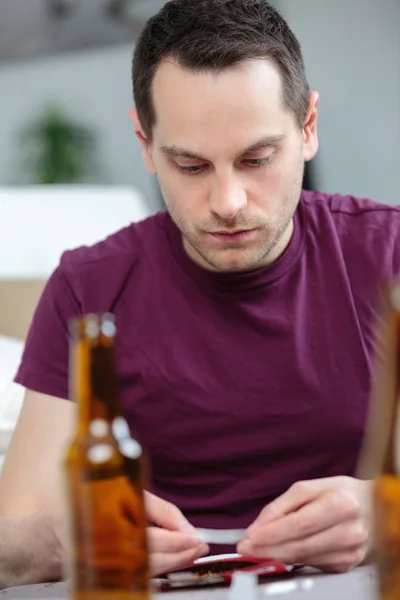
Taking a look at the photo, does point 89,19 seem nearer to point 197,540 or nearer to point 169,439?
point 169,439

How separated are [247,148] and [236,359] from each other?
32 cm

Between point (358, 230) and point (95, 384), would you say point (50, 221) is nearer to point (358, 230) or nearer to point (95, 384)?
point (358, 230)

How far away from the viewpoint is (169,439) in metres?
1.31

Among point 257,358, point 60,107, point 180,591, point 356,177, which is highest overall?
point 60,107

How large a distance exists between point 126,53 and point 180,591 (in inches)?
141

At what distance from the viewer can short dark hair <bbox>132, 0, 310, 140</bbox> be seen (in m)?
1.18

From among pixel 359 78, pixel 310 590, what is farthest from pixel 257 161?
pixel 359 78

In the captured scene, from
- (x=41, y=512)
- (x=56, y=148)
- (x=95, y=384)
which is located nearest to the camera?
(x=95, y=384)

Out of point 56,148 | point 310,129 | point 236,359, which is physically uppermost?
point 56,148

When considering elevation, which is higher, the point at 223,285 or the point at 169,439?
the point at 223,285

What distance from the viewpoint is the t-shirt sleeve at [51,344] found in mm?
1288

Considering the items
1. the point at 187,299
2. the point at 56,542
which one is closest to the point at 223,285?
the point at 187,299

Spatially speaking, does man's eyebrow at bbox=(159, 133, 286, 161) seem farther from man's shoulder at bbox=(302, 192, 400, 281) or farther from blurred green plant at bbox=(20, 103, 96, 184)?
blurred green plant at bbox=(20, 103, 96, 184)

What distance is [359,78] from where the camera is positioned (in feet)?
12.5
